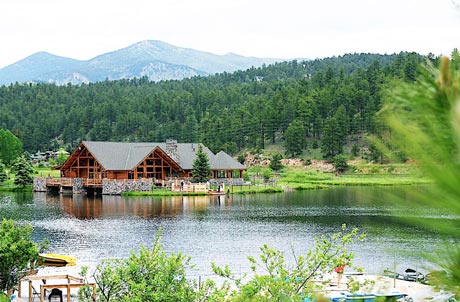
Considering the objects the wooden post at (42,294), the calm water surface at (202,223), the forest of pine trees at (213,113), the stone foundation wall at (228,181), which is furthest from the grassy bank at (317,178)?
the wooden post at (42,294)

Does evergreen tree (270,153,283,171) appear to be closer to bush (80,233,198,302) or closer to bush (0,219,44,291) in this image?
bush (0,219,44,291)

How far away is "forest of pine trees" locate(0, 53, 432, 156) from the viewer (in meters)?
81.5

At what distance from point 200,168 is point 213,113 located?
4650 centimetres

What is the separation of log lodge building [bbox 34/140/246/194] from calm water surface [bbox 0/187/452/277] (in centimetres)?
330

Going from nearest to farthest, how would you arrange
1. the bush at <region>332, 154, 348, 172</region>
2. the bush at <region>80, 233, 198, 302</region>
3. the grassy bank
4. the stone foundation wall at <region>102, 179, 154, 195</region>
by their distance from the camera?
the bush at <region>80, 233, 198, 302</region>
the stone foundation wall at <region>102, 179, 154, 195</region>
the grassy bank
the bush at <region>332, 154, 348, 172</region>

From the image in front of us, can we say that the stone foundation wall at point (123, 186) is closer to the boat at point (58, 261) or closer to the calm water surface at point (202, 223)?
the calm water surface at point (202, 223)

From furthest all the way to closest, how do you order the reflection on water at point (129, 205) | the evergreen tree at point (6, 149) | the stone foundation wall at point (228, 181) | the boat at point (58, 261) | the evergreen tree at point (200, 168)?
the evergreen tree at point (6, 149) → the stone foundation wall at point (228, 181) → the evergreen tree at point (200, 168) → the reflection on water at point (129, 205) → the boat at point (58, 261)

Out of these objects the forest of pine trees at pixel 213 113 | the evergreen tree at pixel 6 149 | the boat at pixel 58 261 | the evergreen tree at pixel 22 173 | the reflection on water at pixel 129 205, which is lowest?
the boat at pixel 58 261

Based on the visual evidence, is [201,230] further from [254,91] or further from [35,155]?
[254,91]

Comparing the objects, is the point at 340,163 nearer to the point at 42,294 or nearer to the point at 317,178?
the point at 317,178

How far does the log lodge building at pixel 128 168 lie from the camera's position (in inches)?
2084

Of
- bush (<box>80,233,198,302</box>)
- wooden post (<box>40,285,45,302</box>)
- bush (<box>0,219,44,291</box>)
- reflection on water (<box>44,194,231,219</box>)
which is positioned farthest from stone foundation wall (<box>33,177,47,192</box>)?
bush (<box>80,233,198,302</box>)

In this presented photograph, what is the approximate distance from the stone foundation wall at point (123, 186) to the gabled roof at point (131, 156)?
107cm

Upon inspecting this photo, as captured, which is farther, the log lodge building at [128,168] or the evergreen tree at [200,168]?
the evergreen tree at [200,168]
